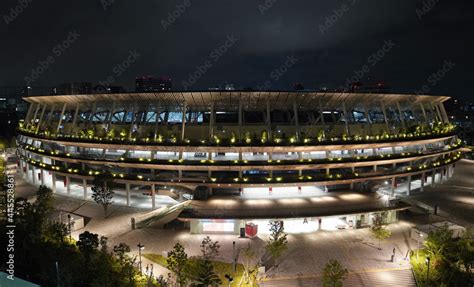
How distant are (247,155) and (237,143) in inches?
165

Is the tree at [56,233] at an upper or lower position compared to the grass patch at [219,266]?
upper

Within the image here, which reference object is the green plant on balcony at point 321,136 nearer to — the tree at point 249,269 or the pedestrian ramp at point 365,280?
the pedestrian ramp at point 365,280

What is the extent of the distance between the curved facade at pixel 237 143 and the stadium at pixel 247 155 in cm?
17

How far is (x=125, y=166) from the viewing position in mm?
49562

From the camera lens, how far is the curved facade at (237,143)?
46625 mm

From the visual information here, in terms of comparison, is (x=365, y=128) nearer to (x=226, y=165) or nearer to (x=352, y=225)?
(x=352, y=225)

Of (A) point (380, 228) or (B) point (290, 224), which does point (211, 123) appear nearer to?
(B) point (290, 224)

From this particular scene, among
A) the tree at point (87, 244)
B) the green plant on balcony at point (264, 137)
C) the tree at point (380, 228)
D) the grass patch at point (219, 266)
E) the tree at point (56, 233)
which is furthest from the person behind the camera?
the green plant on balcony at point (264, 137)

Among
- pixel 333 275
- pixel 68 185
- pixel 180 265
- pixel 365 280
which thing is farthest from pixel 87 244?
pixel 365 280

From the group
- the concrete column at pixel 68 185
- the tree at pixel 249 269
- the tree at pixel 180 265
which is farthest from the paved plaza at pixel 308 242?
the tree at pixel 180 265

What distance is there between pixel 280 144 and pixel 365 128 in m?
19.1

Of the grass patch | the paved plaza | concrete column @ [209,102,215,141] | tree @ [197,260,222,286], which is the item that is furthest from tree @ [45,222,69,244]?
concrete column @ [209,102,215,141]

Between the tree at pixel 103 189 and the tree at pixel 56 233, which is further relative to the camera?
the tree at pixel 103 189

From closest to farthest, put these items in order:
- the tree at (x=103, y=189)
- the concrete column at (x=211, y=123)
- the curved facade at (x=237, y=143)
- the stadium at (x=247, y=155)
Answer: the stadium at (x=247, y=155) < the tree at (x=103, y=189) < the curved facade at (x=237, y=143) < the concrete column at (x=211, y=123)
